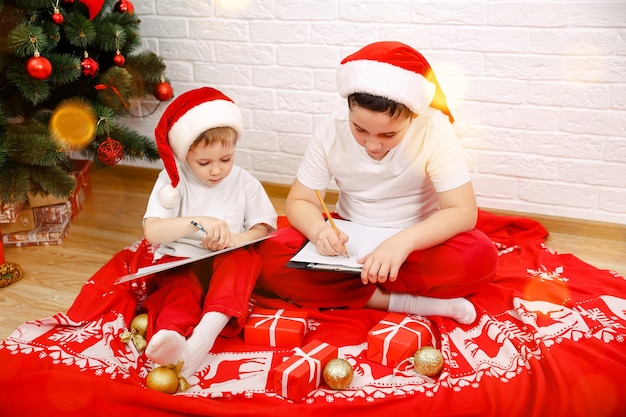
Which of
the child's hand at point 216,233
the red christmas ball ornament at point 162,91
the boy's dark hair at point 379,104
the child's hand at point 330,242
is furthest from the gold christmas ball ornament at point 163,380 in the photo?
the red christmas ball ornament at point 162,91

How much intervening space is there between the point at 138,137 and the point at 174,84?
0.38 meters

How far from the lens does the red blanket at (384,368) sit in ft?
3.58

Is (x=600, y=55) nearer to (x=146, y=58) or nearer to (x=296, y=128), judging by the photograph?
(x=296, y=128)

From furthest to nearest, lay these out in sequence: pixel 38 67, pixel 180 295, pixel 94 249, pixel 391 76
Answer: pixel 94 249
pixel 38 67
pixel 180 295
pixel 391 76

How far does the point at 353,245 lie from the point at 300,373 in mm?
360

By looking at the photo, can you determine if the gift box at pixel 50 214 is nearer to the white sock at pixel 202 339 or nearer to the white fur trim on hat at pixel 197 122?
the white fur trim on hat at pixel 197 122

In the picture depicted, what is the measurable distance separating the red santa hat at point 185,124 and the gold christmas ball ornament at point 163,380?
0.37 meters

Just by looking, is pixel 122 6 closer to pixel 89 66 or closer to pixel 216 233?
pixel 89 66

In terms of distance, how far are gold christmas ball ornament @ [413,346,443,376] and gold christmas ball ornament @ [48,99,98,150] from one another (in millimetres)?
1118

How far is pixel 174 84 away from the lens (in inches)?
85.8

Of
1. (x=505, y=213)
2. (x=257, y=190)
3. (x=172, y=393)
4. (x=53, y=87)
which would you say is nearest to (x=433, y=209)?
(x=257, y=190)

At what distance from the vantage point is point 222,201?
1421 millimetres

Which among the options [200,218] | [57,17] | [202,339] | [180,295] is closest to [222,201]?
[200,218]

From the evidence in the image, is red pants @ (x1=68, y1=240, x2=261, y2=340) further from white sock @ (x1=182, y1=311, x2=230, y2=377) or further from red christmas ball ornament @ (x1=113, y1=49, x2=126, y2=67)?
red christmas ball ornament @ (x1=113, y1=49, x2=126, y2=67)
